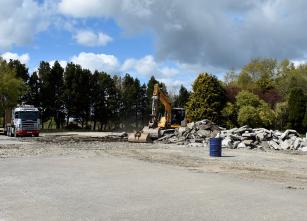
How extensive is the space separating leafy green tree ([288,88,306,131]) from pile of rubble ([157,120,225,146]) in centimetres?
2069

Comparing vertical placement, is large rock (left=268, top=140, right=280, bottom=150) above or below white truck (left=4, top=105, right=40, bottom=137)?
below

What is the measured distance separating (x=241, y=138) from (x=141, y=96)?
61246 mm

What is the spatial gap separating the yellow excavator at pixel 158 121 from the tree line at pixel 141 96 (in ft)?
47.0

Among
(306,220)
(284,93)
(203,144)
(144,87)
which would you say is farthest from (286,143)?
(144,87)

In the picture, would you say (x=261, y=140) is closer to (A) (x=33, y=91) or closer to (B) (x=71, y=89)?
(B) (x=71, y=89)

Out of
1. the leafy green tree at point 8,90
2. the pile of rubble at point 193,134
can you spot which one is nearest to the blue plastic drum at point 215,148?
the pile of rubble at point 193,134

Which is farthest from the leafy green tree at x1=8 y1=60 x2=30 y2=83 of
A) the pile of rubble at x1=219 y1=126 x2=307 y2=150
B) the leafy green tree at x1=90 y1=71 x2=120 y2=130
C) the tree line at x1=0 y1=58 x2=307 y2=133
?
the pile of rubble at x1=219 y1=126 x2=307 y2=150

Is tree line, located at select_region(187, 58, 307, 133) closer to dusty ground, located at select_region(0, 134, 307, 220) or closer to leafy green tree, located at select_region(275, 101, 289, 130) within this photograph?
leafy green tree, located at select_region(275, 101, 289, 130)

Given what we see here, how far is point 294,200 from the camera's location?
40.8 ft

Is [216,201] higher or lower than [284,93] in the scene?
lower

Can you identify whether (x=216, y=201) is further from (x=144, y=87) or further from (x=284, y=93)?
(x=144, y=87)

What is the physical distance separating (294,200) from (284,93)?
6661 cm

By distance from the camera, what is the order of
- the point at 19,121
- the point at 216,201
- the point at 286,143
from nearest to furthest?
the point at 216,201, the point at 286,143, the point at 19,121

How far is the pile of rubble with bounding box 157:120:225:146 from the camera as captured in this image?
41.6 meters
